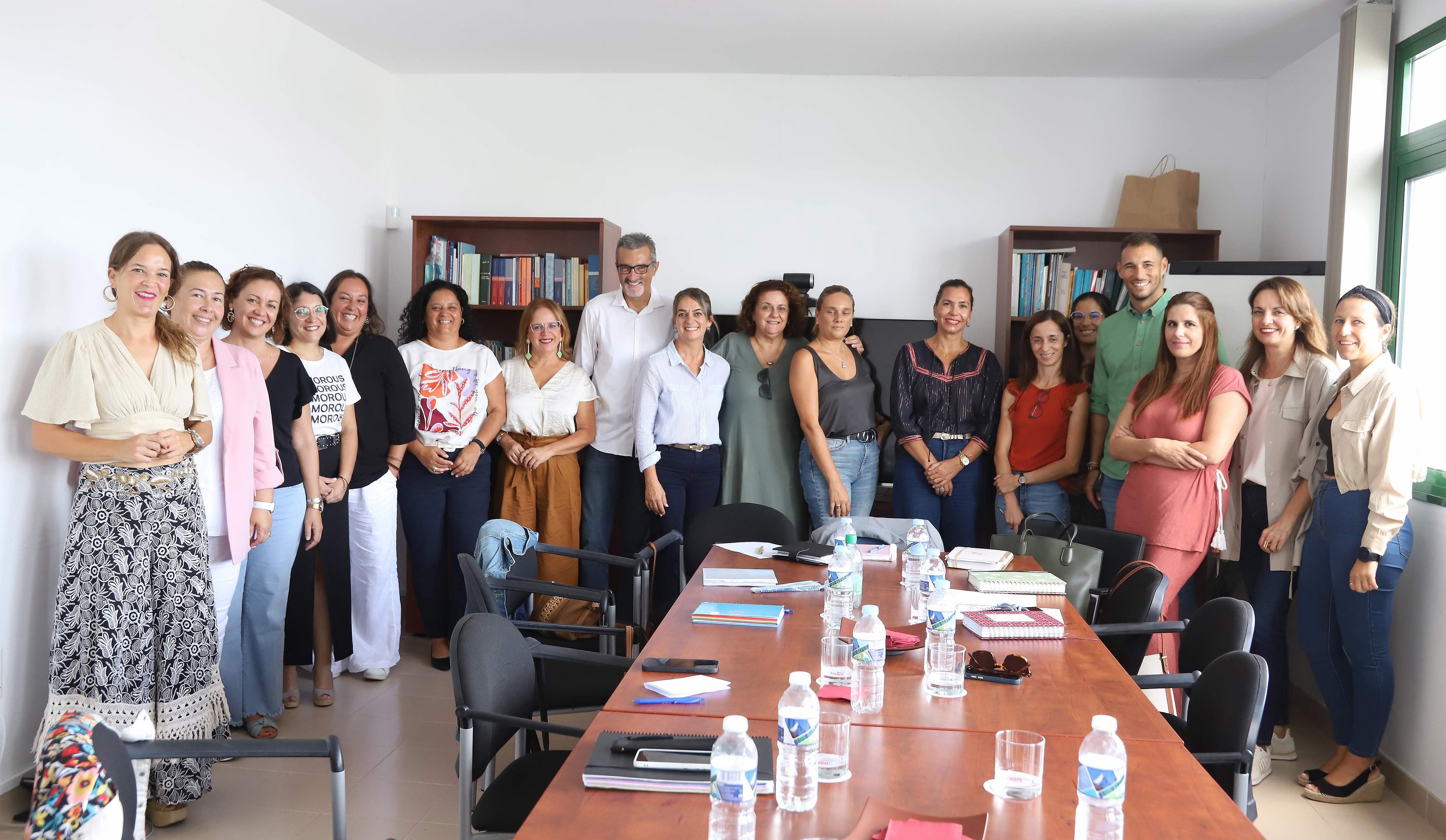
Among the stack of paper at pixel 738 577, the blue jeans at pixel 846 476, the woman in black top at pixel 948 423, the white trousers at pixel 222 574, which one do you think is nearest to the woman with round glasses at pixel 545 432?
the blue jeans at pixel 846 476

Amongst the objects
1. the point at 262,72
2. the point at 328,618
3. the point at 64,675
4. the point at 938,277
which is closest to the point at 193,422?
the point at 64,675

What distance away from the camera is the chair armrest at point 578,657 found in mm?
2492

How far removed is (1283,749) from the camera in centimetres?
394

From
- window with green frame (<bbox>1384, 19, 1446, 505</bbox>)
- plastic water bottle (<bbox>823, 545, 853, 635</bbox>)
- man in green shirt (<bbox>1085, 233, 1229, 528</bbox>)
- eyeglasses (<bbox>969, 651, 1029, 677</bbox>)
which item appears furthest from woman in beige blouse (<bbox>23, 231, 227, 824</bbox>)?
window with green frame (<bbox>1384, 19, 1446, 505</bbox>)

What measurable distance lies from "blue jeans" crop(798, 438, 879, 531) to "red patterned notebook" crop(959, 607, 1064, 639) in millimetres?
2049

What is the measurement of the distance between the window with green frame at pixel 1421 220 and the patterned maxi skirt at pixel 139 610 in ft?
14.4

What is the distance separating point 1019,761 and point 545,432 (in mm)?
3580

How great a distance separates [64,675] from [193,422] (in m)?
0.87

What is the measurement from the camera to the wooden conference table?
5.08ft

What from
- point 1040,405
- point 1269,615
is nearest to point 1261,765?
point 1269,615

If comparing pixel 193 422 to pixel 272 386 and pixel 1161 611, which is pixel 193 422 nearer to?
pixel 272 386

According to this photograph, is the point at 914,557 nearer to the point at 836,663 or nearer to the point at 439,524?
the point at 836,663

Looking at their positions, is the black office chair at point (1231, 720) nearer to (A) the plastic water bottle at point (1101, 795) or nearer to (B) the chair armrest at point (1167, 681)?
(B) the chair armrest at point (1167, 681)

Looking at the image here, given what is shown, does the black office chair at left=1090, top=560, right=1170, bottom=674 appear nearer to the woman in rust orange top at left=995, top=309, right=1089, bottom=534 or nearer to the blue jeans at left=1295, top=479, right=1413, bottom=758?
the blue jeans at left=1295, top=479, right=1413, bottom=758
